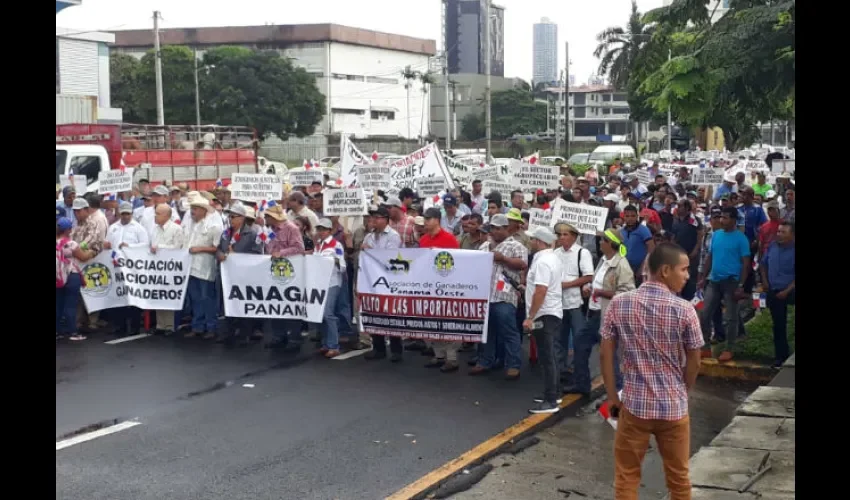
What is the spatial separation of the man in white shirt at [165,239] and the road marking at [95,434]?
4411 millimetres

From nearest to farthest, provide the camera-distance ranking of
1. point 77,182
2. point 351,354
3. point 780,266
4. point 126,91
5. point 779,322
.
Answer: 1. point 780,266
2. point 779,322
3. point 351,354
4. point 77,182
5. point 126,91

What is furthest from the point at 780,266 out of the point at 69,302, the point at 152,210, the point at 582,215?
the point at 152,210

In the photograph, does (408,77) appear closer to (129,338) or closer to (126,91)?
(126,91)

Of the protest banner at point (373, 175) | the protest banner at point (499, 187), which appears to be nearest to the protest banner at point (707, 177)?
the protest banner at point (499, 187)

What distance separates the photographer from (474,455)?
8133mm

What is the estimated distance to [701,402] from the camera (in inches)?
404

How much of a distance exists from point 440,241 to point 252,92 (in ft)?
214

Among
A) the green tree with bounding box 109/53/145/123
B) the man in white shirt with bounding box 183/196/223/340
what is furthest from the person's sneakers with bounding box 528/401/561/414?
the green tree with bounding box 109/53/145/123

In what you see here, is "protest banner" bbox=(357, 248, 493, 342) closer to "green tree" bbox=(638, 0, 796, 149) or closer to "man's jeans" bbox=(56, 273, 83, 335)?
"green tree" bbox=(638, 0, 796, 149)

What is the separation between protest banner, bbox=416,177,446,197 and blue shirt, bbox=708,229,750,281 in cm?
669

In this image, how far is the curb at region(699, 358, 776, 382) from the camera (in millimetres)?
11172
